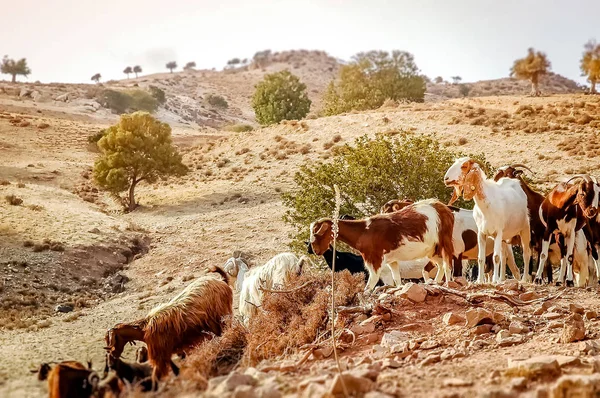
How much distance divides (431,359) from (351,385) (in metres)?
1.56

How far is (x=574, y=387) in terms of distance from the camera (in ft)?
15.1

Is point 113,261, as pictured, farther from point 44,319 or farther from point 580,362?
point 580,362

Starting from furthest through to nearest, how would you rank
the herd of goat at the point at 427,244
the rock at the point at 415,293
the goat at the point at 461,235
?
the goat at the point at 461,235 < the herd of goat at the point at 427,244 < the rock at the point at 415,293

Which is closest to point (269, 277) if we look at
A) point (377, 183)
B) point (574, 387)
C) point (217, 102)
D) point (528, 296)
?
point (528, 296)

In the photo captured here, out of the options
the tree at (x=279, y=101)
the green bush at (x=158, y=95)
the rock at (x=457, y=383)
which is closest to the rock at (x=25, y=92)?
the green bush at (x=158, y=95)

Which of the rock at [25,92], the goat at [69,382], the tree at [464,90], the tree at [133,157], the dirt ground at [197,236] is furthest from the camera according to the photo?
the tree at [464,90]

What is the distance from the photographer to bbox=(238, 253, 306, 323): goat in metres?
11.3

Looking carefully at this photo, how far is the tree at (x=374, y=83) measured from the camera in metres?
60.4

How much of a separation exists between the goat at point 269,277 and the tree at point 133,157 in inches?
1000

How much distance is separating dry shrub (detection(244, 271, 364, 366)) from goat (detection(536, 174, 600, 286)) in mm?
4122

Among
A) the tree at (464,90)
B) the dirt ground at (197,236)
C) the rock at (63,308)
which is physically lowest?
the rock at (63,308)

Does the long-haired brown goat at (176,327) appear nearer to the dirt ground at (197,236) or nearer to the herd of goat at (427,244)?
the herd of goat at (427,244)

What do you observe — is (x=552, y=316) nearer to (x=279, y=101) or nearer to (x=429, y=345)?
(x=429, y=345)

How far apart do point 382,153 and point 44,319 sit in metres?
11.6
